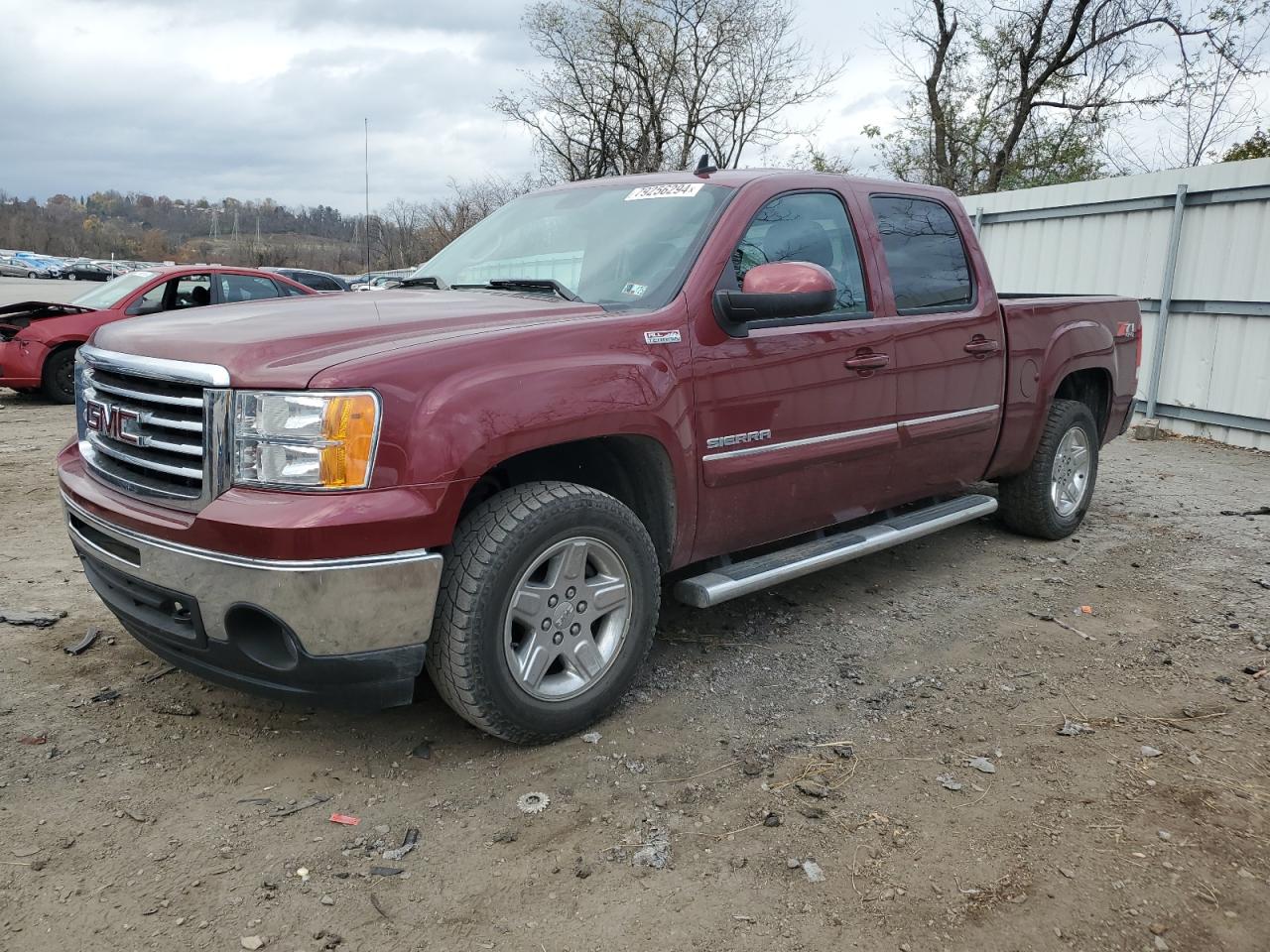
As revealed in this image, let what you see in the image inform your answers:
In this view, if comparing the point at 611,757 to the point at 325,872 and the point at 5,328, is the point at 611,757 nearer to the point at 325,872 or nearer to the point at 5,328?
the point at 325,872

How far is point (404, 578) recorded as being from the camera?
2.57 m

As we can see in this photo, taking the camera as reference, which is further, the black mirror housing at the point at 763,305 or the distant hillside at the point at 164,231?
the distant hillside at the point at 164,231

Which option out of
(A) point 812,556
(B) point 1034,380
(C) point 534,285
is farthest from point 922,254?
(C) point 534,285

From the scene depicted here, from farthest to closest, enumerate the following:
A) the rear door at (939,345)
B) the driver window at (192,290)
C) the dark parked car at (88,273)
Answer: the dark parked car at (88,273), the driver window at (192,290), the rear door at (939,345)

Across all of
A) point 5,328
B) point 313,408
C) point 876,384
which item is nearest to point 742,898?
point 313,408

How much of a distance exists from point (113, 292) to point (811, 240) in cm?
957

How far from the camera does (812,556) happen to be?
379 centimetres

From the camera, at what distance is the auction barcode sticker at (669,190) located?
3.70 meters

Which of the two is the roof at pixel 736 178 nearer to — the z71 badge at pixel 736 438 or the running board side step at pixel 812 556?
the z71 badge at pixel 736 438

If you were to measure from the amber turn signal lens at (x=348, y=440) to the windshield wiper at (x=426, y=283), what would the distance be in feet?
5.08

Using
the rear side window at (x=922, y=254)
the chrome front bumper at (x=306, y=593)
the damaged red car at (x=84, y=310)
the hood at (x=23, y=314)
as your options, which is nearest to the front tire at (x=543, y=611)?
the chrome front bumper at (x=306, y=593)

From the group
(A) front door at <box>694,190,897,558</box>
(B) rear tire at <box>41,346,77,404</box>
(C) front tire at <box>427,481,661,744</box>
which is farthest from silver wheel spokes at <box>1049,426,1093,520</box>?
(B) rear tire at <box>41,346,77,404</box>

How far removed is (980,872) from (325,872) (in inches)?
66.2

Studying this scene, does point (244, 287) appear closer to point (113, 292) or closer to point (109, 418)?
point (113, 292)
